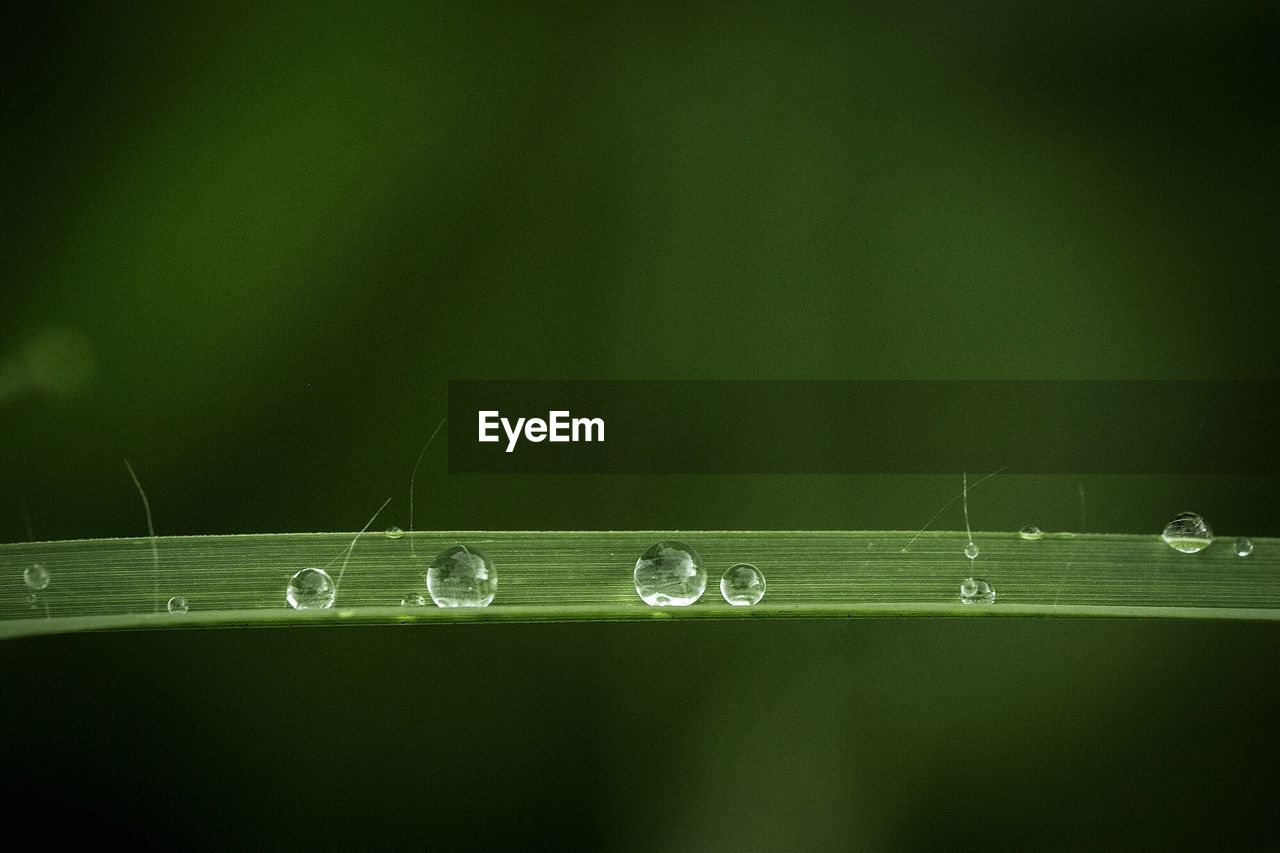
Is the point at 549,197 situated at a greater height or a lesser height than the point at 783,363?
greater

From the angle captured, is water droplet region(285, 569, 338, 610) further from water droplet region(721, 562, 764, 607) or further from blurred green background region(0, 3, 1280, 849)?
water droplet region(721, 562, 764, 607)

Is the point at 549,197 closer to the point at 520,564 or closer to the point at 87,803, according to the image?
the point at 520,564

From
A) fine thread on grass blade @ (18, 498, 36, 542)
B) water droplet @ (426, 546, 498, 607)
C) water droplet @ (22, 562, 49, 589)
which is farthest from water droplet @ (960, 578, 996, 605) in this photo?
fine thread on grass blade @ (18, 498, 36, 542)

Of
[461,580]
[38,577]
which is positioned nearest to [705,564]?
[461,580]

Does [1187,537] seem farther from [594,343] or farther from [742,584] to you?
[594,343]

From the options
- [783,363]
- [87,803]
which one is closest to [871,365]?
[783,363]
